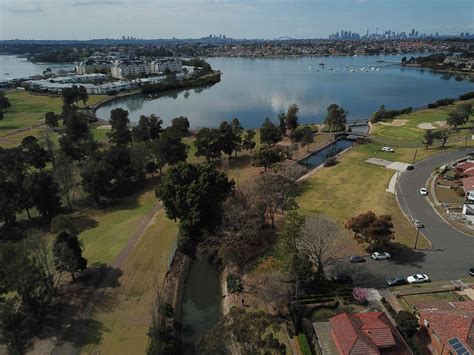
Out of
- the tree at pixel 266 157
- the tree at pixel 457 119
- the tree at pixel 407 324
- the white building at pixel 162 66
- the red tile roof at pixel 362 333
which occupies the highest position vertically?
the white building at pixel 162 66

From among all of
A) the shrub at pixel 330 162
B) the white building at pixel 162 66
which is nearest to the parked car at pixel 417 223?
the shrub at pixel 330 162

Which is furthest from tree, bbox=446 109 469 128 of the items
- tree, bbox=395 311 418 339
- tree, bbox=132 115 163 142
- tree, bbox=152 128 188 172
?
tree, bbox=395 311 418 339

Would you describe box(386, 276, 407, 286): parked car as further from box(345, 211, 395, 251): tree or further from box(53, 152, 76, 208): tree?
box(53, 152, 76, 208): tree

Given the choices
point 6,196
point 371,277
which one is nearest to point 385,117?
point 371,277

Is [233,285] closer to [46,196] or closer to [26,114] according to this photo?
[46,196]

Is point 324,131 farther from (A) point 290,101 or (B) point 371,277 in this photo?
(B) point 371,277

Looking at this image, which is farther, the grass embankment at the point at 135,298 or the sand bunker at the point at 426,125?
the sand bunker at the point at 426,125

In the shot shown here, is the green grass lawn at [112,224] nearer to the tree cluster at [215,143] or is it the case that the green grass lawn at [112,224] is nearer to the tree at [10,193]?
the tree at [10,193]
